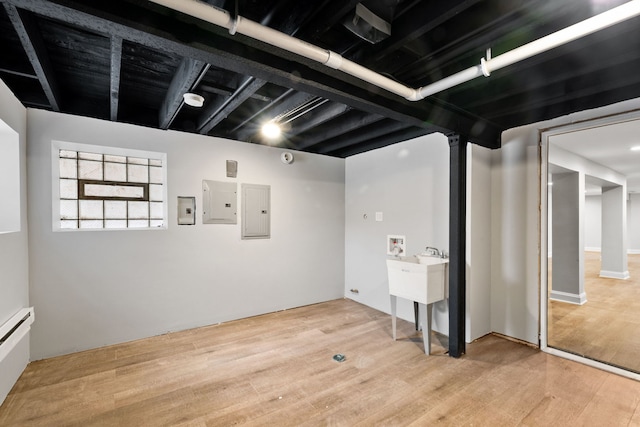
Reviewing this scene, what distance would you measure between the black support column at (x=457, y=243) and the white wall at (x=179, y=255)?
2.14 m

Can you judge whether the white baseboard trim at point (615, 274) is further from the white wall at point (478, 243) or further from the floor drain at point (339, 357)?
the floor drain at point (339, 357)

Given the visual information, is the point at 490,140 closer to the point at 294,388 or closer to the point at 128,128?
the point at 294,388

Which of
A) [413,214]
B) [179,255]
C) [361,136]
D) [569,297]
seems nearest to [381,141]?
[361,136]

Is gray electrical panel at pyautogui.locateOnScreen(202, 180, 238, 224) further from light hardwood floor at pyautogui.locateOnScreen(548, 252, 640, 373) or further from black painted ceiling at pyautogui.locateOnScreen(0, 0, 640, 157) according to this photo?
light hardwood floor at pyautogui.locateOnScreen(548, 252, 640, 373)

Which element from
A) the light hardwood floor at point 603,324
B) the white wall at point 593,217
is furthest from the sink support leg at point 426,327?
the white wall at point 593,217

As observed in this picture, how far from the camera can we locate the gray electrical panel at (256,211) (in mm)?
3801

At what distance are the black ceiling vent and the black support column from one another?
5.03 ft

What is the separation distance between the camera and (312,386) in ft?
7.51

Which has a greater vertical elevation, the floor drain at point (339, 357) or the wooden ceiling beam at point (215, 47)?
the wooden ceiling beam at point (215, 47)

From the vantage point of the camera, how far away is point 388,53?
1765mm

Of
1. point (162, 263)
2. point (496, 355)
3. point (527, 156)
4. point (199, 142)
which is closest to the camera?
point (496, 355)

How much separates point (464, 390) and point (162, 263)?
3215mm

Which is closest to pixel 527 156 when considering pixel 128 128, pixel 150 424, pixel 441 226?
pixel 441 226

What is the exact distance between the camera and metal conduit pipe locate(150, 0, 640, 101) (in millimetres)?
1213
